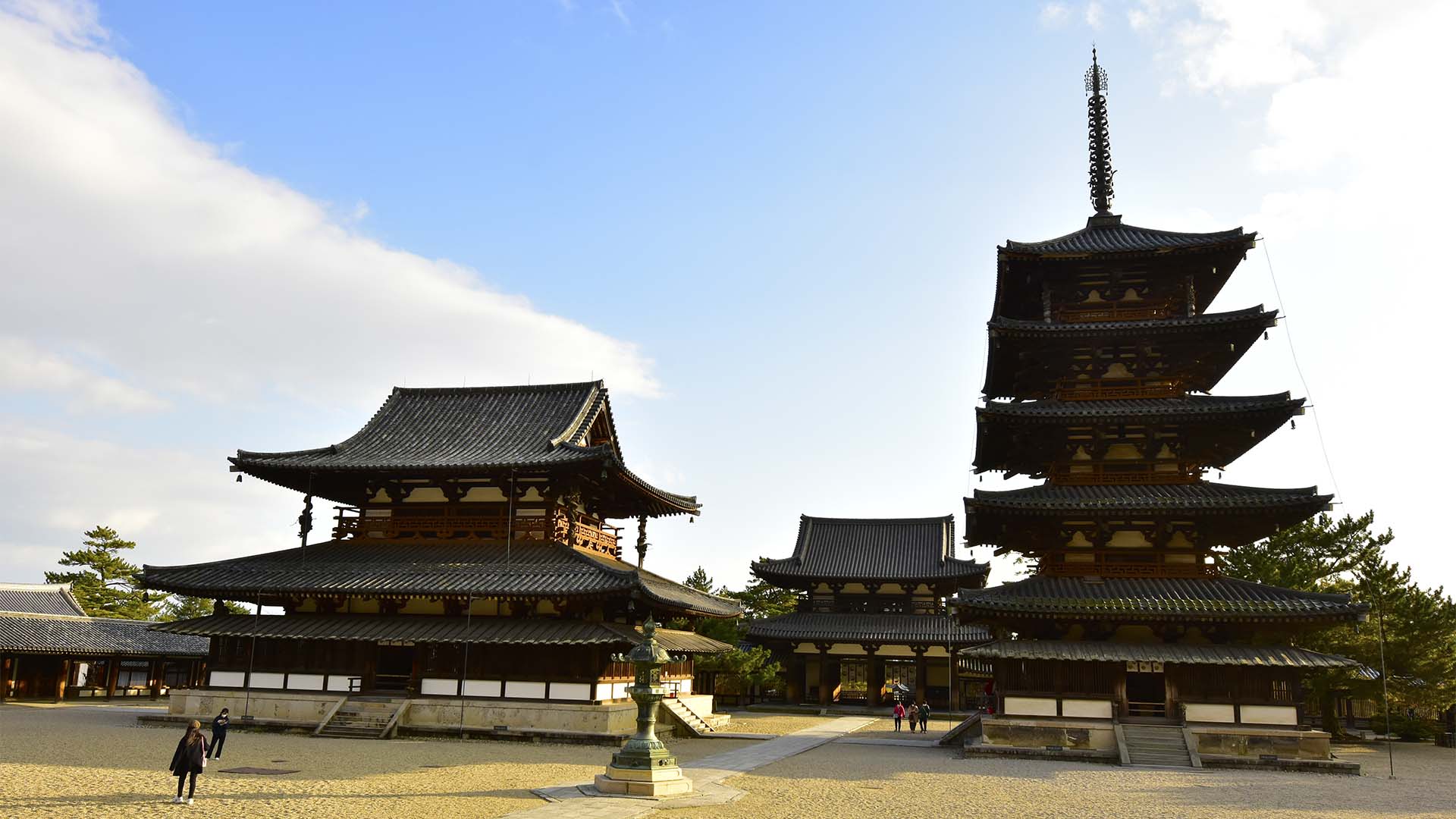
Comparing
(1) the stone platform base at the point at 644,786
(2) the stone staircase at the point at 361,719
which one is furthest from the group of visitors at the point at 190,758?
(2) the stone staircase at the point at 361,719

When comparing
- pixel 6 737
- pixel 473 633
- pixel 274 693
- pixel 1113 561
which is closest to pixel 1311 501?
pixel 1113 561

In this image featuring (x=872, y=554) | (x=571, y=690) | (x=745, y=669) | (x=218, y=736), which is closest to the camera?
(x=218, y=736)

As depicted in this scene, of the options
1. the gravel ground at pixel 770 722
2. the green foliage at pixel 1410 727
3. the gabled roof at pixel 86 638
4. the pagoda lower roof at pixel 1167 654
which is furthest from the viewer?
the gabled roof at pixel 86 638

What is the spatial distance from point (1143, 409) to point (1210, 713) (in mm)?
9272

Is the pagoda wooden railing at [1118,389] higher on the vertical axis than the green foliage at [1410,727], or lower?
higher

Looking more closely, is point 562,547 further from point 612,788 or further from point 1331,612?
point 1331,612

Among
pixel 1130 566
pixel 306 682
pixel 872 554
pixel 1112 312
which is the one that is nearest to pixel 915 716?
pixel 872 554

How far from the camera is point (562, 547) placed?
33.1 meters

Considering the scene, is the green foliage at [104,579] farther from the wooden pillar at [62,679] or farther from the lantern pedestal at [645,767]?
the lantern pedestal at [645,767]

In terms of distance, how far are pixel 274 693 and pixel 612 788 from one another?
18.7 m

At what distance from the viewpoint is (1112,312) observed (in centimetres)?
3259

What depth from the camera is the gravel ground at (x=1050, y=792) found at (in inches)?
719

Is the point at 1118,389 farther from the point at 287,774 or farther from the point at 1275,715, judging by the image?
the point at 287,774

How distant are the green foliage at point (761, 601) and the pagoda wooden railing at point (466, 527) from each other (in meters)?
24.8
